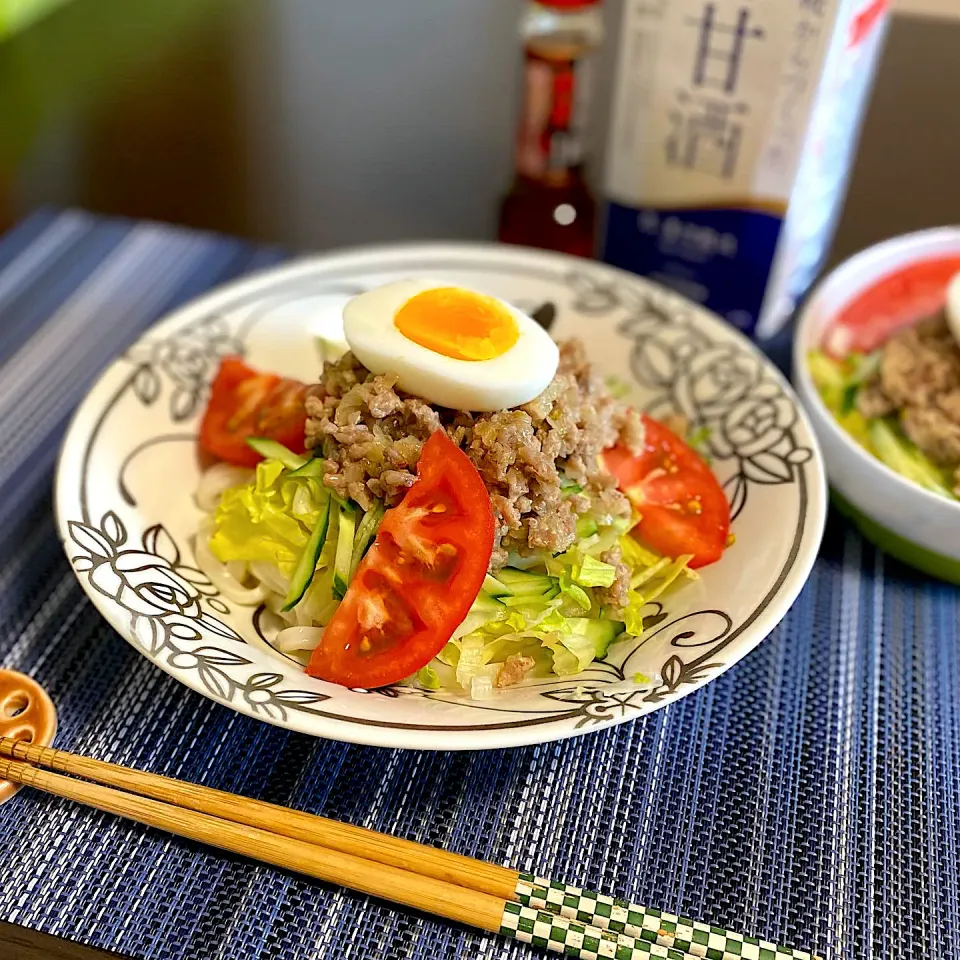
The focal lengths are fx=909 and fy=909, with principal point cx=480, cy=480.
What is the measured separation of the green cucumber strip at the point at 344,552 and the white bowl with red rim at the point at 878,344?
1198mm

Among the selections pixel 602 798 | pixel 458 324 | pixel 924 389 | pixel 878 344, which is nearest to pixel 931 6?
pixel 878 344

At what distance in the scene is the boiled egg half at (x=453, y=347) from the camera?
6.21ft

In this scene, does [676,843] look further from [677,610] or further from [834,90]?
[834,90]

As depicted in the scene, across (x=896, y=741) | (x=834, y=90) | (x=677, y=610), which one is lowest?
(x=896, y=741)

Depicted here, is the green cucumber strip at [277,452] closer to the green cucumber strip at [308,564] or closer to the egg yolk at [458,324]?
the green cucumber strip at [308,564]

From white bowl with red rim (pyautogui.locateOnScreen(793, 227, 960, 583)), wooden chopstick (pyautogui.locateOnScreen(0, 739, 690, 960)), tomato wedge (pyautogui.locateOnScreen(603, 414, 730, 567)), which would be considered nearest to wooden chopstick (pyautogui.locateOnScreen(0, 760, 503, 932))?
wooden chopstick (pyautogui.locateOnScreen(0, 739, 690, 960))

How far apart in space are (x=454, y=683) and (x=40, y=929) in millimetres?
849

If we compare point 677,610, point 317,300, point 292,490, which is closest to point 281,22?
point 317,300

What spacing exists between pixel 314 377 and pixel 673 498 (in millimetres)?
1095

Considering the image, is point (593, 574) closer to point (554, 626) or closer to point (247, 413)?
point (554, 626)

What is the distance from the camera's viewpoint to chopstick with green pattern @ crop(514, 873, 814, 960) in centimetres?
153

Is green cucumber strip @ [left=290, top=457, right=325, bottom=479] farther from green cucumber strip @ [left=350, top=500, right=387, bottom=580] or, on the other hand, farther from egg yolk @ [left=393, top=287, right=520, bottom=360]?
egg yolk @ [left=393, top=287, right=520, bottom=360]

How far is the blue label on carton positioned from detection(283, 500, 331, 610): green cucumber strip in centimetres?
166

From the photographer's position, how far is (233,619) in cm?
198
